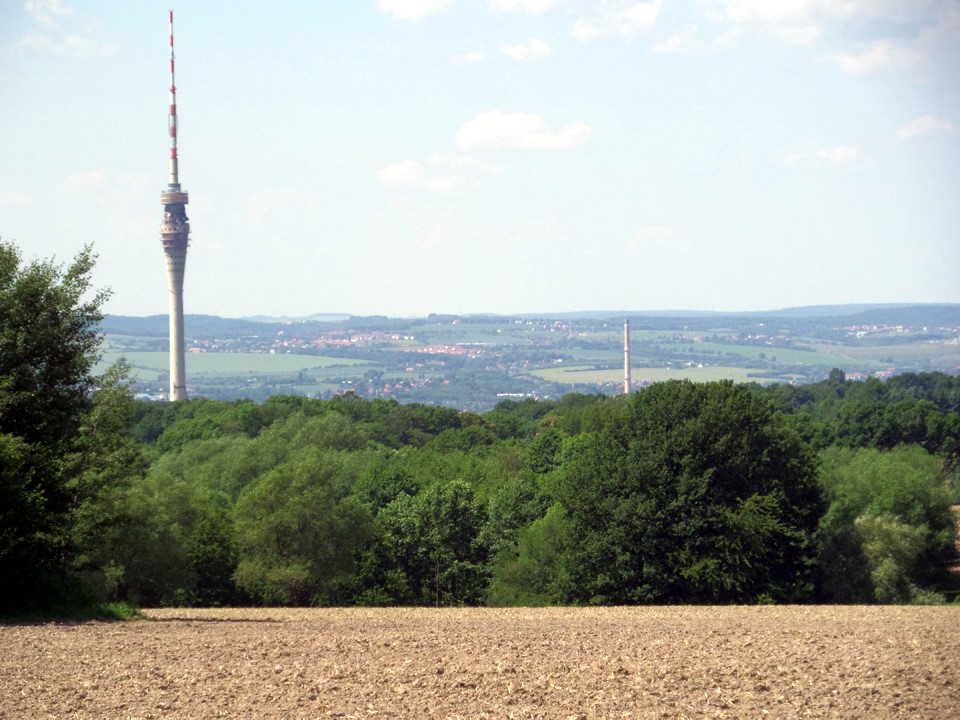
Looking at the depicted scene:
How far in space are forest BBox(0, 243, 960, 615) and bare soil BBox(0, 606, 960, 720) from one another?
22.3 feet

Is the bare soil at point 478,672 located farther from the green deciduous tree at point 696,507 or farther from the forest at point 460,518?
the green deciduous tree at point 696,507

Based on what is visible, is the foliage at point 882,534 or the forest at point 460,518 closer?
the forest at point 460,518

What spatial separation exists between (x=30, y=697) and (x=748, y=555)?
33765 millimetres

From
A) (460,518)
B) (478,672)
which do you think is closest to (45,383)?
(478,672)

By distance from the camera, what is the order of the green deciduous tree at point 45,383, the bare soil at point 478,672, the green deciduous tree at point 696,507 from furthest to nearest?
the green deciduous tree at point 696,507 → the green deciduous tree at point 45,383 → the bare soil at point 478,672

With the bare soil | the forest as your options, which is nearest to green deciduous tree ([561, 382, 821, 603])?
the forest

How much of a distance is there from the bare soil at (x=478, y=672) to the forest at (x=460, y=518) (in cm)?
678

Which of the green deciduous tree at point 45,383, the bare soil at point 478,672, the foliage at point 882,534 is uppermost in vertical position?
the green deciduous tree at point 45,383

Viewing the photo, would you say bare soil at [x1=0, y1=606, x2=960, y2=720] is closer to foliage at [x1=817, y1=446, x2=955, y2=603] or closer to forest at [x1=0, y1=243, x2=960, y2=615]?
forest at [x1=0, y1=243, x2=960, y2=615]

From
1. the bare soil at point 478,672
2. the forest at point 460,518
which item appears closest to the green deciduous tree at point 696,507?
the forest at point 460,518

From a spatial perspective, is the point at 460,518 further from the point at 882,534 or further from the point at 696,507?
the point at 882,534

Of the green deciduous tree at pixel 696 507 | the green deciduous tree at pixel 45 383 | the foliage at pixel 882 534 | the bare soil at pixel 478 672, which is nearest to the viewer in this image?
the bare soil at pixel 478 672

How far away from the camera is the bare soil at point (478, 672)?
16.3 m

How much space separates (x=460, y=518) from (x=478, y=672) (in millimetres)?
44760
